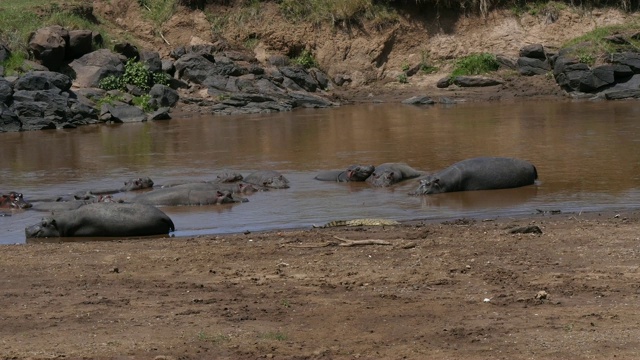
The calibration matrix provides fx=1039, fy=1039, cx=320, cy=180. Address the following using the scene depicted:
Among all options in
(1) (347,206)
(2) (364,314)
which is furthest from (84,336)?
(1) (347,206)

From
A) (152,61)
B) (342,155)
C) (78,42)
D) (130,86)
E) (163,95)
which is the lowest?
(342,155)

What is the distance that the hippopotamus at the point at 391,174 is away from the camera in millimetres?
16016

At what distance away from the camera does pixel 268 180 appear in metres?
16.2

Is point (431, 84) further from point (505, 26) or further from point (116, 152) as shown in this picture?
point (116, 152)

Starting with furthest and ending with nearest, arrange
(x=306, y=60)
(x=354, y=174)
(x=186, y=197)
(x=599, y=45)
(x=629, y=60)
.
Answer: (x=306, y=60)
(x=599, y=45)
(x=629, y=60)
(x=354, y=174)
(x=186, y=197)

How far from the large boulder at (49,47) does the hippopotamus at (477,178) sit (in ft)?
66.3

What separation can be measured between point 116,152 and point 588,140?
9812 mm

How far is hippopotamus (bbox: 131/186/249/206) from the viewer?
48.3 feet

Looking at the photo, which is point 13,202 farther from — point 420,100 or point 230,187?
point 420,100

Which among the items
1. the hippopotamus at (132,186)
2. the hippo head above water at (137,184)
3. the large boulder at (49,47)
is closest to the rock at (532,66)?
the large boulder at (49,47)

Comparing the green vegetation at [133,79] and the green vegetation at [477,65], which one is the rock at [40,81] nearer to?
the green vegetation at [133,79]

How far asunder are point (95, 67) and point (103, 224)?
21.4 meters

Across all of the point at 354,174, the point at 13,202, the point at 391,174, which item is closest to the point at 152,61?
the point at 354,174

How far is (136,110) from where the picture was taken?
3034 centimetres
